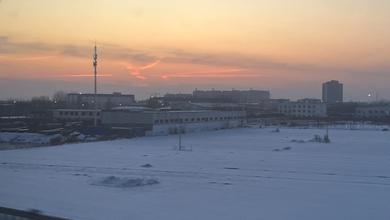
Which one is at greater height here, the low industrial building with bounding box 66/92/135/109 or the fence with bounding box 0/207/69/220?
the low industrial building with bounding box 66/92/135/109

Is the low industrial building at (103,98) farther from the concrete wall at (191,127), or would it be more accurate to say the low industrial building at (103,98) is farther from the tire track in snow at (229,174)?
the tire track in snow at (229,174)

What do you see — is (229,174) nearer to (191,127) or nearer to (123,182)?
(123,182)

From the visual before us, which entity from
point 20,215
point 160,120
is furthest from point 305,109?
point 20,215

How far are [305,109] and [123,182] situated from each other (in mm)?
121743

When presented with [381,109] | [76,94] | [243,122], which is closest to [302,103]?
[381,109]

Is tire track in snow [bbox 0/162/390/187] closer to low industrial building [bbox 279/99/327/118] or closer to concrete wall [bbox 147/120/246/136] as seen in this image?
concrete wall [bbox 147/120/246/136]

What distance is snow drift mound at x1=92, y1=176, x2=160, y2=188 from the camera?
18531mm

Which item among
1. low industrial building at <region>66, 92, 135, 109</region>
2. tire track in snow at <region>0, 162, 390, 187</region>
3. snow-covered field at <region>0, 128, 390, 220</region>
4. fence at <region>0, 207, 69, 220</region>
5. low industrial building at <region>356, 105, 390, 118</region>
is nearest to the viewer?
fence at <region>0, 207, 69, 220</region>

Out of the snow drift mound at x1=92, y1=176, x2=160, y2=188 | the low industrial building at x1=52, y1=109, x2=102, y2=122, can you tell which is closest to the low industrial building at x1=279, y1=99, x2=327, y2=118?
the low industrial building at x1=52, y1=109, x2=102, y2=122

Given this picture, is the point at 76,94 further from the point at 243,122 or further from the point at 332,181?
the point at 332,181

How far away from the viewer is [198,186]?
18.8 metres

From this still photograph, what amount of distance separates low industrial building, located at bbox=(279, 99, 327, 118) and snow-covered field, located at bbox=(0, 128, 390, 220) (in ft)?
331

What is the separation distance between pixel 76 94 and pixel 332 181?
5957 inches

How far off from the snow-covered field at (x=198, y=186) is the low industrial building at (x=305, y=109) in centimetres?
10082
